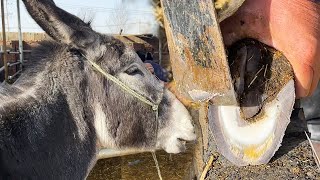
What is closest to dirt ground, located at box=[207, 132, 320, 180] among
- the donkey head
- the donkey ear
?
the donkey head

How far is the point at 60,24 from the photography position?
284 centimetres

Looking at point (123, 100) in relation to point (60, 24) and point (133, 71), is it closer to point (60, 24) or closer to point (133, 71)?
point (133, 71)

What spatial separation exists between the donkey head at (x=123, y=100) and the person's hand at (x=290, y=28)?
0.83m

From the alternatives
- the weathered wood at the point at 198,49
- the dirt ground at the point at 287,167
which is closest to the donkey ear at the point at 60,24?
the weathered wood at the point at 198,49

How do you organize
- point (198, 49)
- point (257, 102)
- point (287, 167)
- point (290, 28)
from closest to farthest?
point (198, 49) → point (290, 28) → point (257, 102) → point (287, 167)

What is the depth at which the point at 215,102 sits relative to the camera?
9.12ft

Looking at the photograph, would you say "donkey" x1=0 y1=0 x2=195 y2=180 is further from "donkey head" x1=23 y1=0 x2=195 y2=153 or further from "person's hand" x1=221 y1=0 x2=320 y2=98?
"person's hand" x1=221 y1=0 x2=320 y2=98

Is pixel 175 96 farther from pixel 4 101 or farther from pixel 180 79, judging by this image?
pixel 4 101

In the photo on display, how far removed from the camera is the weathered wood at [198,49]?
248 centimetres

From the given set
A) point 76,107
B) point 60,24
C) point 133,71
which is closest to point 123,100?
point 133,71

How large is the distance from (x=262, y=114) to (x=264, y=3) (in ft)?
2.83

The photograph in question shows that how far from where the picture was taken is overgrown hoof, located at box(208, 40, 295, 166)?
301cm

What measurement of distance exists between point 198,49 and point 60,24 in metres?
0.90

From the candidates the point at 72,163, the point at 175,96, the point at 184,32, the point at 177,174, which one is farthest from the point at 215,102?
the point at 177,174
